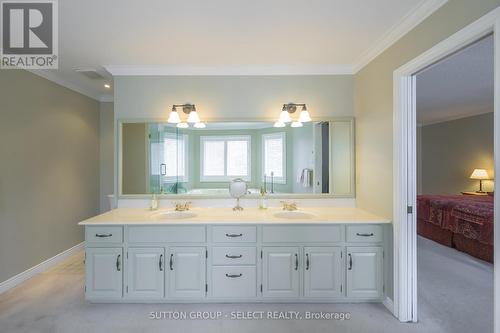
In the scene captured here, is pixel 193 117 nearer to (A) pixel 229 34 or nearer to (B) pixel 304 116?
(A) pixel 229 34

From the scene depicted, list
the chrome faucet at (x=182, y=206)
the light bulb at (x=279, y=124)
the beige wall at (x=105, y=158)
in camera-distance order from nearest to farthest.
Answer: the chrome faucet at (x=182, y=206) → the light bulb at (x=279, y=124) → the beige wall at (x=105, y=158)

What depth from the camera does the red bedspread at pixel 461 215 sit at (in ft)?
10.7

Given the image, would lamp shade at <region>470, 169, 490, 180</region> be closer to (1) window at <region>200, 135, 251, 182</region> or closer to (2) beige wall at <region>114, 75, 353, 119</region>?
(2) beige wall at <region>114, 75, 353, 119</region>

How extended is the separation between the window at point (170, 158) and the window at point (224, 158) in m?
0.22

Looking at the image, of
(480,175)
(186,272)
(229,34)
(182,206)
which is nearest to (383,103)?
(229,34)

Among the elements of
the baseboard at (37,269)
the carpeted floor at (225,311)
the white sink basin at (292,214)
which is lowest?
the carpeted floor at (225,311)

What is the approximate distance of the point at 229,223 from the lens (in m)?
2.28

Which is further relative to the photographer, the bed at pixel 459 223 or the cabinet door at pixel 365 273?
the bed at pixel 459 223

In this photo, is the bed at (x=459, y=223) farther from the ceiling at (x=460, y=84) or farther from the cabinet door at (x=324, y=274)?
the cabinet door at (x=324, y=274)

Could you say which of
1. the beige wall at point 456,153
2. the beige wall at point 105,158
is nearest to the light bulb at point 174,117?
the beige wall at point 105,158

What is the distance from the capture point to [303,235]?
2.30 meters

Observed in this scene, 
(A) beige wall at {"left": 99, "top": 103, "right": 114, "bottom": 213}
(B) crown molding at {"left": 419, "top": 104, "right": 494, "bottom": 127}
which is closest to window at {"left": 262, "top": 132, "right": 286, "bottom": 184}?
(A) beige wall at {"left": 99, "top": 103, "right": 114, "bottom": 213}

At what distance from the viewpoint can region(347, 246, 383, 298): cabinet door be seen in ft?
7.59

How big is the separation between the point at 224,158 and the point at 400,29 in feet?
6.73
